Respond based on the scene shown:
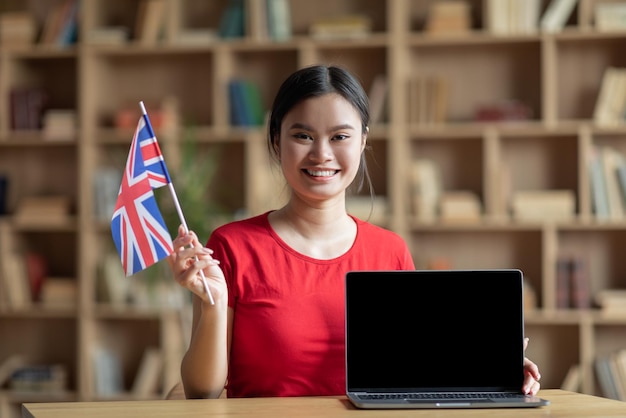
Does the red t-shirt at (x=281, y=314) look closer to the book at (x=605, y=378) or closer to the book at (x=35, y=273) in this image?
the book at (x=605, y=378)

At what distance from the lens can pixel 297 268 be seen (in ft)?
6.49

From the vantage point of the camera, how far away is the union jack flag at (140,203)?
1.74 metres

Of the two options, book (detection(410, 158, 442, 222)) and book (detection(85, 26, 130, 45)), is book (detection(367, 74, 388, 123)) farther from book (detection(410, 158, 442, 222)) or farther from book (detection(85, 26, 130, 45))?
book (detection(85, 26, 130, 45))

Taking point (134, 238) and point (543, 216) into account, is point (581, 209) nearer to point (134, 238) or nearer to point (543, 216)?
point (543, 216)

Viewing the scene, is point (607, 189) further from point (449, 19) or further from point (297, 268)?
point (297, 268)

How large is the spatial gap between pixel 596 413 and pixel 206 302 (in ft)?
2.35

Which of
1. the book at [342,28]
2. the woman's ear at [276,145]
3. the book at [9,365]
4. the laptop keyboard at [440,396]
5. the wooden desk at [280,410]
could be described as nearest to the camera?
the wooden desk at [280,410]

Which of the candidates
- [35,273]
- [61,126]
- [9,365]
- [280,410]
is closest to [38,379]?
[9,365]

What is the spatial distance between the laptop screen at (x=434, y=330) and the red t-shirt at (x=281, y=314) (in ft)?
0.65

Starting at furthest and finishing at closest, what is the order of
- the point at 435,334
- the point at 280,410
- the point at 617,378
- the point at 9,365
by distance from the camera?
the point at 9,365
the point at 617,378
the point at 435,334
the point at 280,410

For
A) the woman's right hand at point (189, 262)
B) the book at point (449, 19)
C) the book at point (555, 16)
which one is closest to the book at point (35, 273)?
the book at point (449, 19)

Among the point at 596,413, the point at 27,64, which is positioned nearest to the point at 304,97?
the point at 596,413

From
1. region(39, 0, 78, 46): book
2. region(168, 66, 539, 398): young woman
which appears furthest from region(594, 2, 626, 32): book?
region(168, 66, 539, 398): young woman

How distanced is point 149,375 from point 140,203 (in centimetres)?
321
